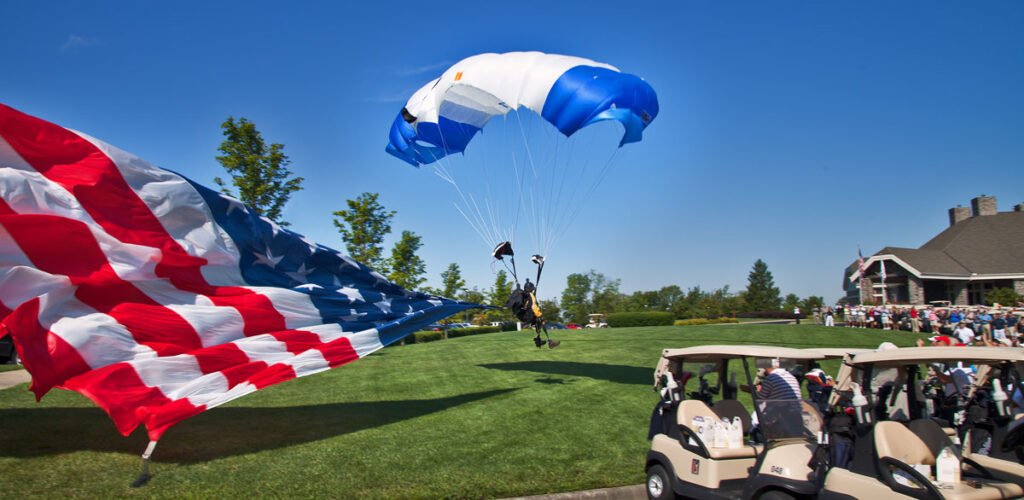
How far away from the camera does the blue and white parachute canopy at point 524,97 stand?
11.8 m

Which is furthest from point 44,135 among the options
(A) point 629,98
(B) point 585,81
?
(A) point 629,98

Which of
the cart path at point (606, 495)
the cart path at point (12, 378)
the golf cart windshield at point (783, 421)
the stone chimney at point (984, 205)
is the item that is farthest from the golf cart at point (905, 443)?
the stone chimney at point (984, 205)

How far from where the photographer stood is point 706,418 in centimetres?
672

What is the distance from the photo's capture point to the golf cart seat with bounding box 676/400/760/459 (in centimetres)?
635

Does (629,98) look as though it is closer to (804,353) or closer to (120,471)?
(804,353)

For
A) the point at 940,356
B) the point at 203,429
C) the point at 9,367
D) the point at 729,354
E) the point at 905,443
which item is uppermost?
the point at 940,356

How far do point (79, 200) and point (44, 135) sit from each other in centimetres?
111

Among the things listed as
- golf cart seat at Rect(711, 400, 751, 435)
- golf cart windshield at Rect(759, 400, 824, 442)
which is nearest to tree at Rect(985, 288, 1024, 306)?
golf cart seat at Rect(711, 400, 751, 435)

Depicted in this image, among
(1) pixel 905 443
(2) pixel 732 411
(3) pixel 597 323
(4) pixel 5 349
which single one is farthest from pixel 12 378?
(3) pixel 597 323

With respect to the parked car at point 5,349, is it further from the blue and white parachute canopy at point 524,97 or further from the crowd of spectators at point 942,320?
the crowd of spectators at point 942,320

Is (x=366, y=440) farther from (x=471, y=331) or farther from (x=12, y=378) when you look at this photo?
(x=471, y=331)

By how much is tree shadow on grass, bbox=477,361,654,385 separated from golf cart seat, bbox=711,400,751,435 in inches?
307

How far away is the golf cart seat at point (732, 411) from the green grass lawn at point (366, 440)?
1.84m

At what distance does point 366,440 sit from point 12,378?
11.3 m
